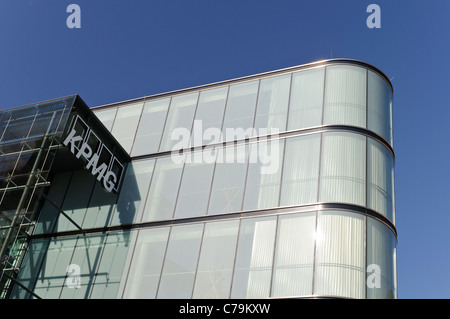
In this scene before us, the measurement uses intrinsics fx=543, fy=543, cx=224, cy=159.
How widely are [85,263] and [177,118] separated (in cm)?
766

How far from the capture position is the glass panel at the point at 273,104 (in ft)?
75.1

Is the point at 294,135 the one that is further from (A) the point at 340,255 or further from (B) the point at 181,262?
(B) the point at 181,262

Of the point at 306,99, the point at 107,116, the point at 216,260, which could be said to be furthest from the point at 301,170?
the point at 107,116

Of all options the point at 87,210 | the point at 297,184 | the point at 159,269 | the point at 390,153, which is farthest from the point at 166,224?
the point at 390,153

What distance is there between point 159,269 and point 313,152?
748 centimetres

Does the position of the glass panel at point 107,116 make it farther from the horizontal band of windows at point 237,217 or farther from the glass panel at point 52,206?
the horizontal band of windows at point 237,217

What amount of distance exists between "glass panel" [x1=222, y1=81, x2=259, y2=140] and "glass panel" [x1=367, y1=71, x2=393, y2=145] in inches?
195

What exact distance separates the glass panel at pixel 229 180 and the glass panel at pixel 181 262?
1215mm

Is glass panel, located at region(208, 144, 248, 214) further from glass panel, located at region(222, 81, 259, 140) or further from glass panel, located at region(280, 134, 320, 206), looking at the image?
glass panel, located at region(280, 134, 320, 206)

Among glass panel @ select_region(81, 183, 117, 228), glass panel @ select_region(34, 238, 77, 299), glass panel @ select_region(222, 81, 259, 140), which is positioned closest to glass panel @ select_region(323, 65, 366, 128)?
glass panel @ select_region(222, 81, 259, 140)

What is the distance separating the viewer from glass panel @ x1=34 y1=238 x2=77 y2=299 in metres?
21.8

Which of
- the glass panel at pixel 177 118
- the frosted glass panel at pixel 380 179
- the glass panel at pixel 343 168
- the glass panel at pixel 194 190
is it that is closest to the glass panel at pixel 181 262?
the glass panel at pixel 194 190

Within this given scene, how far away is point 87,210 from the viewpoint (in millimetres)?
23812
